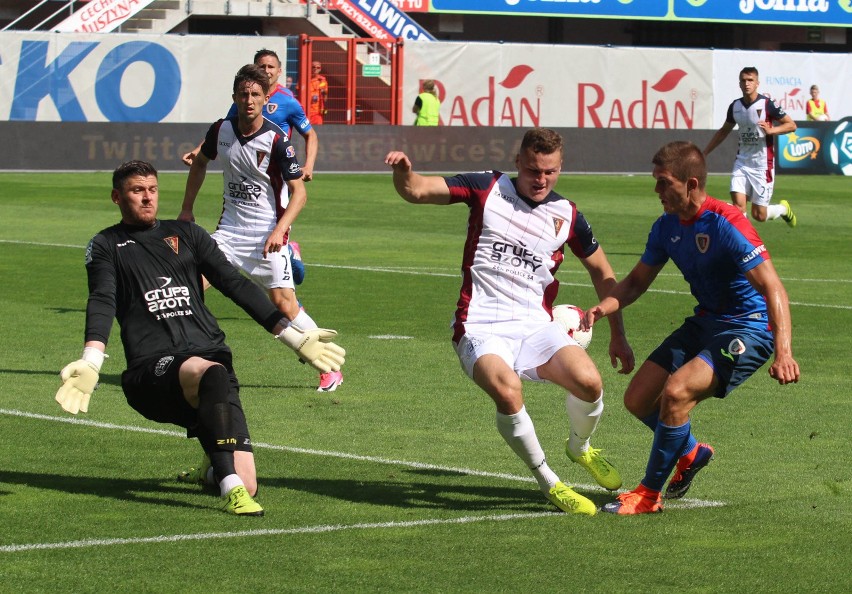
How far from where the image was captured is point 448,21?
54.4 meters

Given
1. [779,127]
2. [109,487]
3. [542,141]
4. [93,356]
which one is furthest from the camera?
[779,127]

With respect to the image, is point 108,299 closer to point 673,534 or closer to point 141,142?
point 673,534

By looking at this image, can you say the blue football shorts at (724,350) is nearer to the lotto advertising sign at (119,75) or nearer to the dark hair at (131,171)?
the dark hair at (131,171)

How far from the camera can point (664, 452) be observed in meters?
7.71

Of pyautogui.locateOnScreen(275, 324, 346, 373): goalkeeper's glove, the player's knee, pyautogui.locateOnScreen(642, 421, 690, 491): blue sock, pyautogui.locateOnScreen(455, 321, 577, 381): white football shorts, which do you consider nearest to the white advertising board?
pyautogui.locateOnScreen(455, 321, 577, 381): white football shorts

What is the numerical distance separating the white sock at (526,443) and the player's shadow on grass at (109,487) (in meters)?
1.42

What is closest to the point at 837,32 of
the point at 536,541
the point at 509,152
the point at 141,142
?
the point at 509,152

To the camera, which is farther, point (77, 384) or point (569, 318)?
point (569, 318)

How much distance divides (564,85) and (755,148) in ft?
70.5

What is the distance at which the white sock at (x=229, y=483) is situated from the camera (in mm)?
7641

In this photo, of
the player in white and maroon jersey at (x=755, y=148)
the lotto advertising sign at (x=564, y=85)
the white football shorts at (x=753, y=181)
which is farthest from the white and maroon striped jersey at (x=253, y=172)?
the lotto advertising sign at (x=564, y=85)

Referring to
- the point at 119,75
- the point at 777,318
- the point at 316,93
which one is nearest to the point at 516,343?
the point at 777,318

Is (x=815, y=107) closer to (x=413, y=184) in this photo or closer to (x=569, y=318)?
(x=569, y=318)

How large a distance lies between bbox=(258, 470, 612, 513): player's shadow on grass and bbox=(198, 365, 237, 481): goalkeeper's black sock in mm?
446
